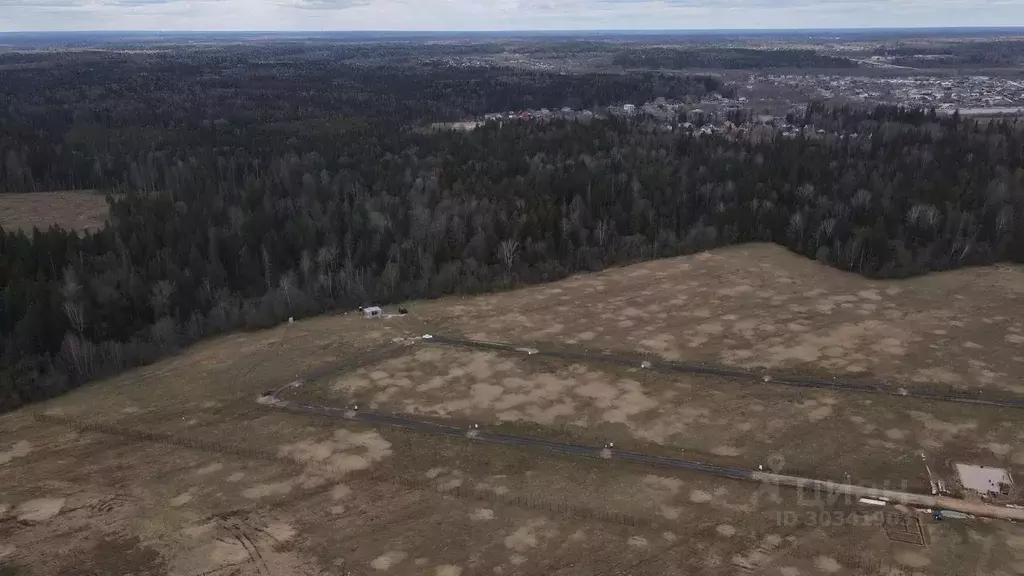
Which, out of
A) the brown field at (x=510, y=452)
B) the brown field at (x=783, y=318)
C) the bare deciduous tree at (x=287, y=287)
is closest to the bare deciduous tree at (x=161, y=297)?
the brown field at (x=510, y=452)

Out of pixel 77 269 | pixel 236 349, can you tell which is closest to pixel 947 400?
pixel 236 349

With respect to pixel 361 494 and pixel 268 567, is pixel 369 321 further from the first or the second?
pixel 268 567

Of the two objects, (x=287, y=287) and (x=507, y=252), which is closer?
(x=287, y=287)

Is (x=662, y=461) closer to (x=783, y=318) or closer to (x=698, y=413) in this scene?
(x=698, y=413)

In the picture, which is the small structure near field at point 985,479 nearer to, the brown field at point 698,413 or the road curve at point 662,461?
the brown field at point 698,413

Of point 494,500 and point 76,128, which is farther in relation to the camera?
point 76,128

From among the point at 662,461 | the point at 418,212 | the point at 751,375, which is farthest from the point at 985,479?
the point at 418,212
